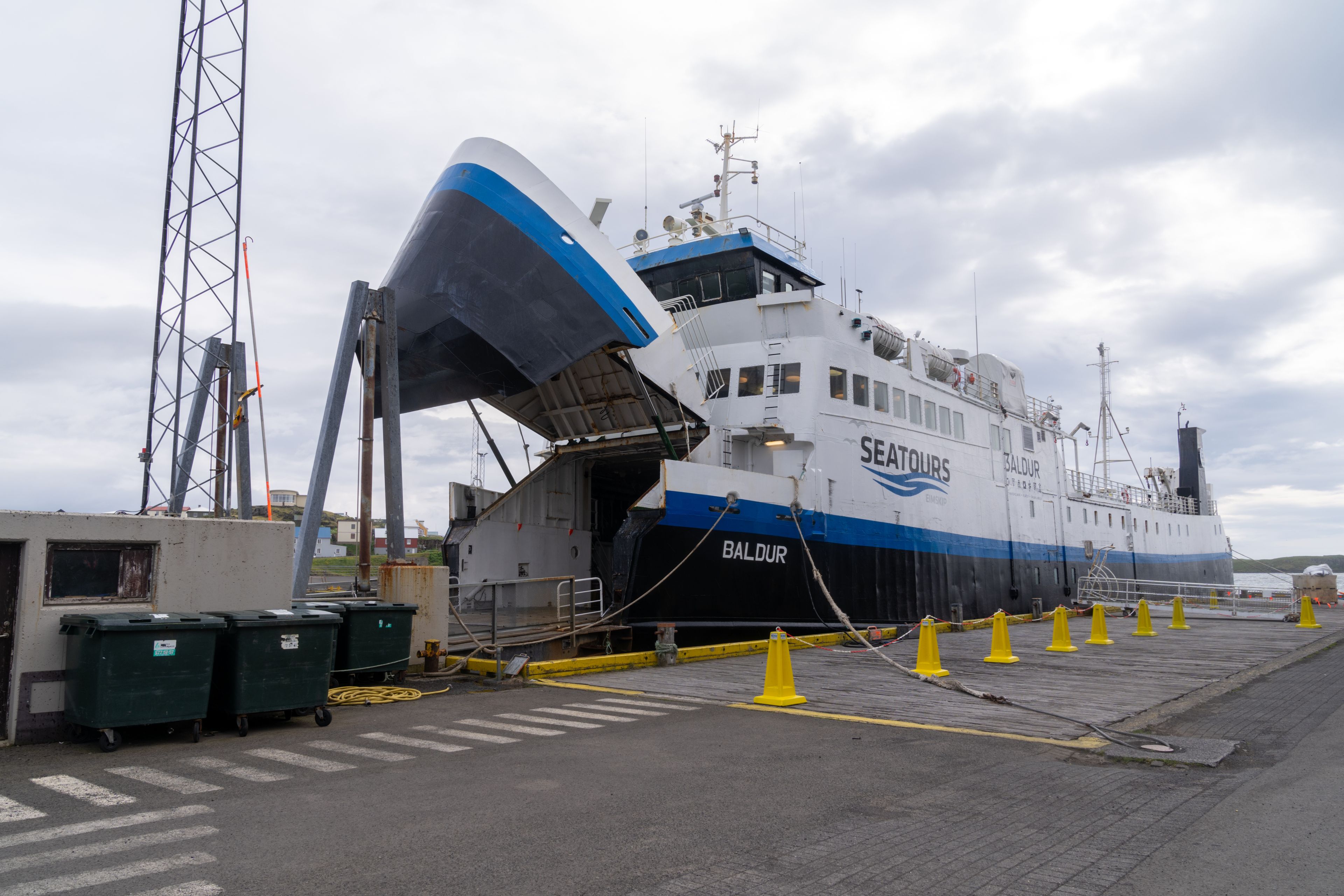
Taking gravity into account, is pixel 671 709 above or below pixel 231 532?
below

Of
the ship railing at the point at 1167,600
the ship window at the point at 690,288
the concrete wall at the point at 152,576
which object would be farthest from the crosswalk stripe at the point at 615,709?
the ship railing at the point at 1167,600

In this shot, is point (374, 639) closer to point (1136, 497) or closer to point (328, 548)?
point (1136, 497)

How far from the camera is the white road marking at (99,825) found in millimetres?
4254

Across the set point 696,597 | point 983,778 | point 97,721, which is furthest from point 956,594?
point 97,721

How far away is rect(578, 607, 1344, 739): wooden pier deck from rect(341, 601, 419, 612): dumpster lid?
2.21m

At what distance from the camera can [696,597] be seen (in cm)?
1348

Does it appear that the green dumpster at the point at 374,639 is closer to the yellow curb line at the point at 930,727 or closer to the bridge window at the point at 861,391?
the yellow curb line at the point at 930,727

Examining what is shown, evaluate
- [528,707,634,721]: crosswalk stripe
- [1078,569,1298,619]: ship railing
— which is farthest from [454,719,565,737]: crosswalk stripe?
[1078,569,1298,619]: ship railing

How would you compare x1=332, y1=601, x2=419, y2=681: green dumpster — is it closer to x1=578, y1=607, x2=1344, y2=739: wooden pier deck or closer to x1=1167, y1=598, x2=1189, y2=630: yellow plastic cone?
x1=578, y1=607, x2=1344, y2=739: wooden pier deck

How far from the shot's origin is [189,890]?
11.7 feet

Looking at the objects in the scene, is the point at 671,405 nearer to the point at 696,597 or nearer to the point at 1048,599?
the point at 696,597

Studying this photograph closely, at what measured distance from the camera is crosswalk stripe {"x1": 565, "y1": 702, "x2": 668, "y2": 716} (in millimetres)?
7988

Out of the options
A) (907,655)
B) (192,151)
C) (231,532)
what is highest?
(192,151)

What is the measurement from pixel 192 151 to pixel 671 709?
16316mm
